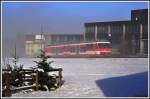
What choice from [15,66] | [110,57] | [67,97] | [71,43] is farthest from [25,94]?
[110,57]

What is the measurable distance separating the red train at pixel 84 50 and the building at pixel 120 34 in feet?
3.36

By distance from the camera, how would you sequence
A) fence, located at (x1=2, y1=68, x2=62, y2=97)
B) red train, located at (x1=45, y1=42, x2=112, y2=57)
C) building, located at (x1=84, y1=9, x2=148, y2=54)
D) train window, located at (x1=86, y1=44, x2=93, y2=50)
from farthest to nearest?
train window, located at (x1=86, y1=44, x2=93, y2=50) < red train, located at (x1=45, y1=42, x2=112, y2=57) < building, located at (x1=84, y1=9, x2=148, y2=54) < fence, located at (x1=2, y1=68, x2=62, y2=97)

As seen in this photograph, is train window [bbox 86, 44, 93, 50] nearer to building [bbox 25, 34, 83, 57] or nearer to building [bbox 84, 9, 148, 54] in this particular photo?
building [bbox 84, 9, 148, 54]

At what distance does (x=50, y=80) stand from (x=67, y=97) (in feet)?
9.29

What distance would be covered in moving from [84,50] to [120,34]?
6.94m

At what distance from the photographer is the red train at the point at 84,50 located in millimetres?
45653

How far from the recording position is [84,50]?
4816 cm

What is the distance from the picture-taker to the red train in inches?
1797

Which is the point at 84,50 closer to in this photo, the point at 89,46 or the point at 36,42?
the point at 89,46

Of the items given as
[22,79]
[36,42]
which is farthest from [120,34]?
[22,79]

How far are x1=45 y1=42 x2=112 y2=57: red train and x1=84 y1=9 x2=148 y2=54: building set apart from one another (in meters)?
1.02

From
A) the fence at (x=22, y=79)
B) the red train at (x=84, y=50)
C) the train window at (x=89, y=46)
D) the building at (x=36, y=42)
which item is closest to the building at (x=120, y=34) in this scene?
the train window at (x=89, y=46)

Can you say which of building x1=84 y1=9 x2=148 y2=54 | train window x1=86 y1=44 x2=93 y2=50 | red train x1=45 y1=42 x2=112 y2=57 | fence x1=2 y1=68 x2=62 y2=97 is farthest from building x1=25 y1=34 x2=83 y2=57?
building x1=84 y1=9 x2=148 y2=54

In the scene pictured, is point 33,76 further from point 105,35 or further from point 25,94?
point 105,35
